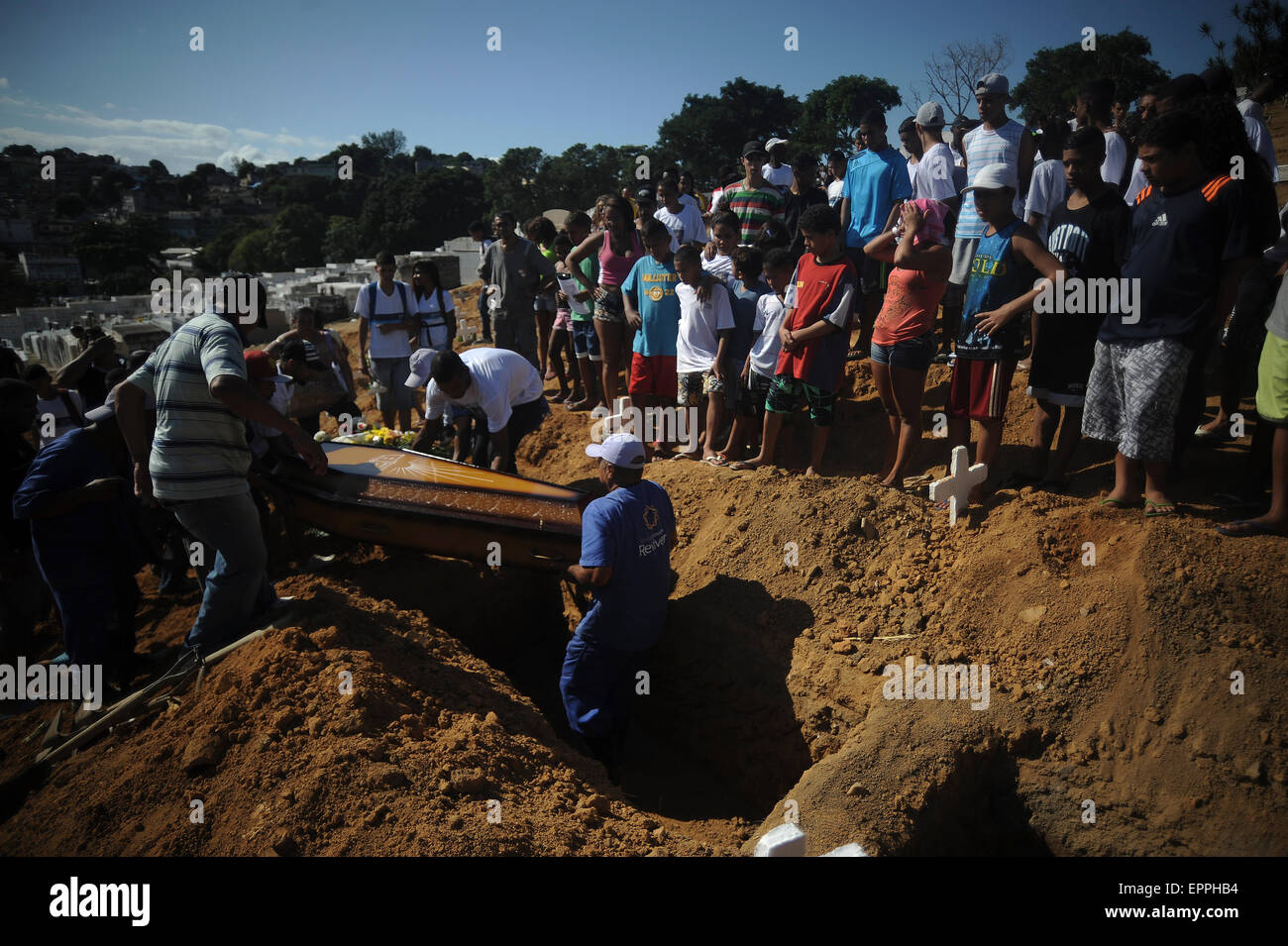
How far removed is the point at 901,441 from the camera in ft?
15.8

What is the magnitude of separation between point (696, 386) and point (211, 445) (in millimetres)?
3534

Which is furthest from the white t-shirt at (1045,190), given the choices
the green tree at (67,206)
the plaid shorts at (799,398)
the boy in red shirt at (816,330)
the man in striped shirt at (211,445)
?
the green tree at (67,206)

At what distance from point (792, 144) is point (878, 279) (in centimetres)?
→ 3100

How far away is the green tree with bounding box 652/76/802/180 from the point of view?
1660 inches

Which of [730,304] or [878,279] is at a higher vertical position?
[878,279]

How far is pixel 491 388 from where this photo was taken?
5410 mm

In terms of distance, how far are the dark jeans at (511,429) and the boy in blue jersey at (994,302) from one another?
10.3ft

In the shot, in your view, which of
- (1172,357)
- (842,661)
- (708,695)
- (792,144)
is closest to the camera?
(1172,357)

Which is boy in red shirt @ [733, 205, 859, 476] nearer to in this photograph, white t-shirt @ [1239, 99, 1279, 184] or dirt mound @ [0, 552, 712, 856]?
white t-shirt @ [1239, 99, 1279, 184]

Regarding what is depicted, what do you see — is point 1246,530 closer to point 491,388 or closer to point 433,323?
point 491,388

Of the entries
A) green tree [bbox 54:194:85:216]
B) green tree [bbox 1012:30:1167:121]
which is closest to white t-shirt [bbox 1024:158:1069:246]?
green tree [bbox 1012:30:1167:121]

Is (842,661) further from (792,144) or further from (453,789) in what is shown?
(792,144)

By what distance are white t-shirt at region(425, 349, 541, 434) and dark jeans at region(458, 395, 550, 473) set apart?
7 centimetres
